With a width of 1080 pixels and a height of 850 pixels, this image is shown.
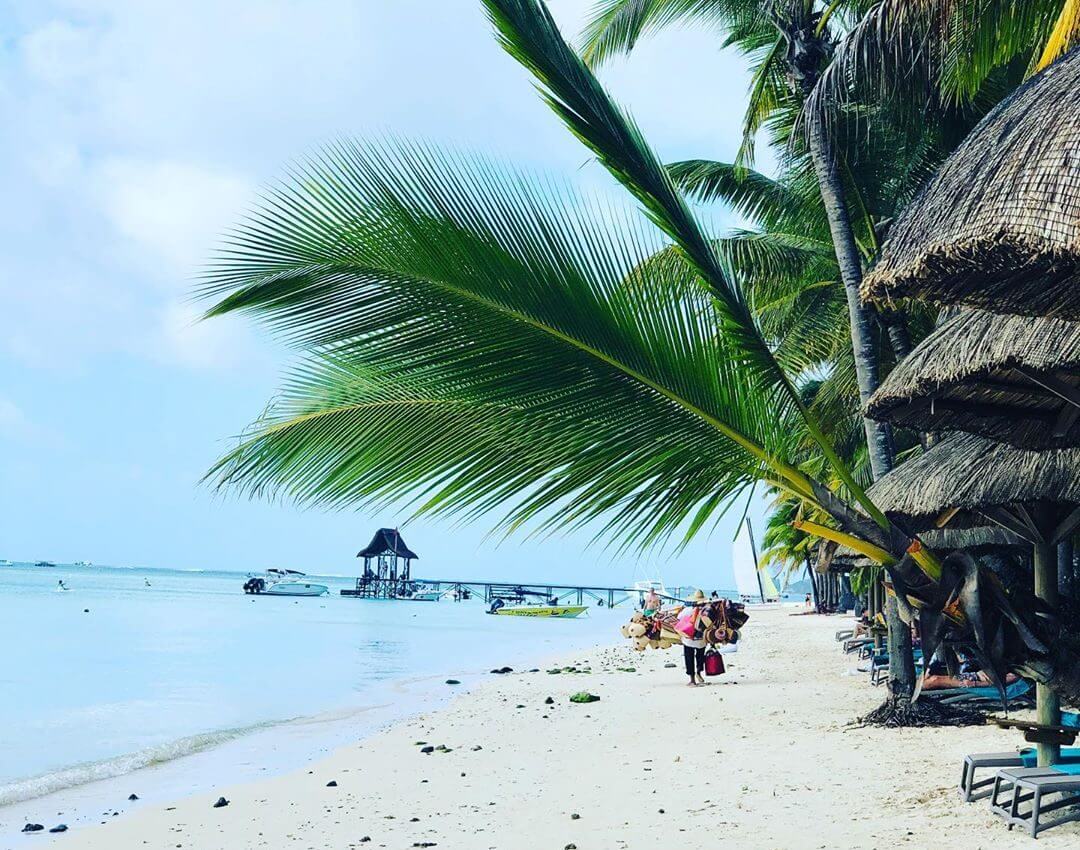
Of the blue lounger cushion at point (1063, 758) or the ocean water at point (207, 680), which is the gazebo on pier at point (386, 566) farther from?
the blue lounger cushion at point (1063, 758)

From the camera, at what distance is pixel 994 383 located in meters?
5.08

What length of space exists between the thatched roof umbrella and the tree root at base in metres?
3.34

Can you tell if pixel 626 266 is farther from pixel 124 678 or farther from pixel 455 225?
pixel 124 678

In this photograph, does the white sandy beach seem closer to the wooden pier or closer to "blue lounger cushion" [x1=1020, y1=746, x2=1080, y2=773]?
"blue lounger cushion" [x1=1020, y1=746, x2=1080, y2=773]

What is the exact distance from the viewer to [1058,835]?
5.43 meters

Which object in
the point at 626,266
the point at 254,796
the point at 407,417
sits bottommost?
the point at 254,796

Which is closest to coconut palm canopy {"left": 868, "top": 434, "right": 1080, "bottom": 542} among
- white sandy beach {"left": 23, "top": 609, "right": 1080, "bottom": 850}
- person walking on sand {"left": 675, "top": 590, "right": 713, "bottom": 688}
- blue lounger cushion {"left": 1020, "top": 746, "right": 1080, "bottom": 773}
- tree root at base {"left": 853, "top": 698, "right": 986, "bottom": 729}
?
blue lounger cushion {"left": 1020, "top": 746, "right": 1080, "bottom": 773}

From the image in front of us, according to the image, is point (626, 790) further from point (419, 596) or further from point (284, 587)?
point (284, 587)

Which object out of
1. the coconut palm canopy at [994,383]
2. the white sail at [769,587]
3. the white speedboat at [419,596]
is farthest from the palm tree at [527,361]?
the white speedboat at [419,596]

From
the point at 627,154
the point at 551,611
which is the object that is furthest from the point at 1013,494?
the point at 551,611

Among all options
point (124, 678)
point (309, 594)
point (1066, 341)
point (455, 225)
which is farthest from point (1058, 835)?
point (309, 594)

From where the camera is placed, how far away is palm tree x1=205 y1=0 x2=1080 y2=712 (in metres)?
3.12

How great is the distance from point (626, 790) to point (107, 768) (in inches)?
305

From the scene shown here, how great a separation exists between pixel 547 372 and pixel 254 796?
728 centimetres
